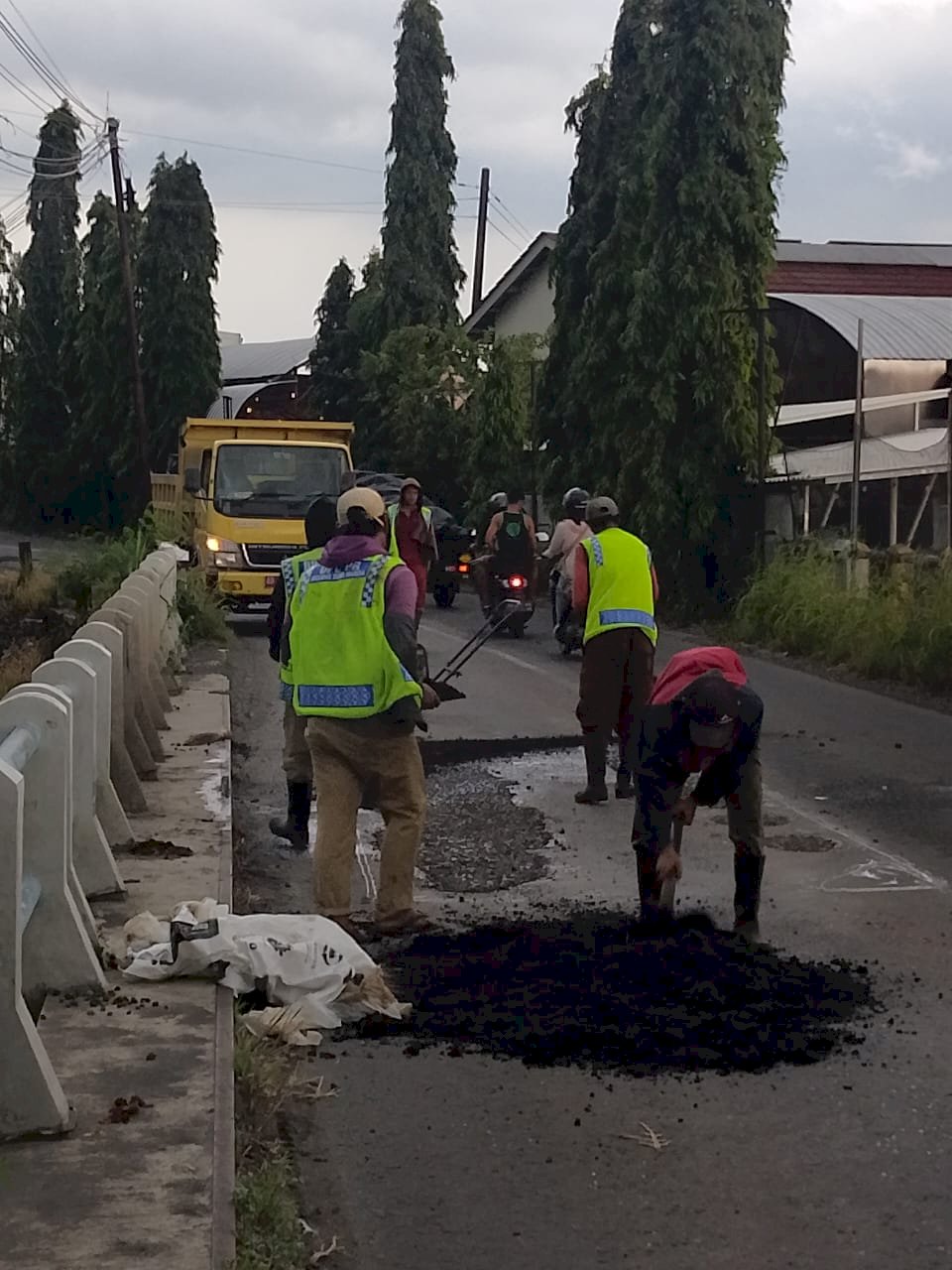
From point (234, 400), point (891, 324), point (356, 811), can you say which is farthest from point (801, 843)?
point (234, 400)

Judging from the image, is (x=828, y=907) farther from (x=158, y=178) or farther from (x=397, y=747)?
(x=158, y=178)

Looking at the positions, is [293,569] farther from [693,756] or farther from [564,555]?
[564,555]

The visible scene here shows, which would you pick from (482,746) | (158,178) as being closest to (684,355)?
(482,746)

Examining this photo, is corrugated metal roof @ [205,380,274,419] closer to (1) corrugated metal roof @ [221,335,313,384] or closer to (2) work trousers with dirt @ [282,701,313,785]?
(1) corrugated metal roof @ [221,335,313,384]

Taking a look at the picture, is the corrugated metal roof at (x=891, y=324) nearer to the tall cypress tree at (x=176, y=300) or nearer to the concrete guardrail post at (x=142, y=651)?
the concrete guardrail post at (x=142, y=651)

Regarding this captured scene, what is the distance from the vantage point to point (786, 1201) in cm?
502

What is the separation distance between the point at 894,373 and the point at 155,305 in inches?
1204

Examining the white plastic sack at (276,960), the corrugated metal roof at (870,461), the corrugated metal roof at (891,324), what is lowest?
the white plastic sack at (276,960)

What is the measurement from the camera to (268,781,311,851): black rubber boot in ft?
32.7

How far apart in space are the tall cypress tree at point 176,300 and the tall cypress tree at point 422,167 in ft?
18.3

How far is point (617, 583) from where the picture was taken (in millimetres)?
11250

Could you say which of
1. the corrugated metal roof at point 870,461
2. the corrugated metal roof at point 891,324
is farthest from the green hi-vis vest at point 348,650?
the corrugated metal roof at point 891,324

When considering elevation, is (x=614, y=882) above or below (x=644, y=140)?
below

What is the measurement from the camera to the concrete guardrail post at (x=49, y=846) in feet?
19.5
